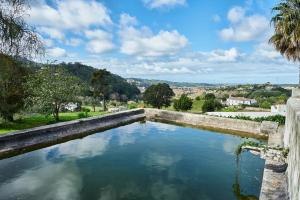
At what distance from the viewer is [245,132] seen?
21328 mm

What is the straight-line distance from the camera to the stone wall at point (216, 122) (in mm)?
20500

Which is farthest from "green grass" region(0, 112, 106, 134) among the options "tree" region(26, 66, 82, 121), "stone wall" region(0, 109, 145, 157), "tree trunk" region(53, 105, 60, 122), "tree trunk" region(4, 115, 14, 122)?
"stone wall" region(0, 109, 145, 157)

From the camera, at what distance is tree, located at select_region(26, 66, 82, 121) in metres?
19.7

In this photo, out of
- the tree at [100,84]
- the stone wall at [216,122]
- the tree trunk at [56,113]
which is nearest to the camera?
the stone wall at [216,122]

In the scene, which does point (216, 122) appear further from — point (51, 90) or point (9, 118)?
point (9, 118)

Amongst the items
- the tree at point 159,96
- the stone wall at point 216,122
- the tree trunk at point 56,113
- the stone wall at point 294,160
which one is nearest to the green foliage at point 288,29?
the stone wall at point 216,122

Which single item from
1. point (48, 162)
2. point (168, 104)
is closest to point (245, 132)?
point (48, 162)

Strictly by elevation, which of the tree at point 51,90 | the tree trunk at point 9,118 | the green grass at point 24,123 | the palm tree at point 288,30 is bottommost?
the green grass at point 24,123

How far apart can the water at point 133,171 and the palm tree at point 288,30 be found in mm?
6438

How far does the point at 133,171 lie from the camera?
1273 centimetres

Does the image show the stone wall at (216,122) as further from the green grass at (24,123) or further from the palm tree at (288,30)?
the green grass at (24,123)

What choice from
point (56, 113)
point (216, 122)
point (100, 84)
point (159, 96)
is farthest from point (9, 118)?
point (159, 96)

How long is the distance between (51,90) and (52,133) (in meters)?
4.59

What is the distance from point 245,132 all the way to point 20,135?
15.2 meters
